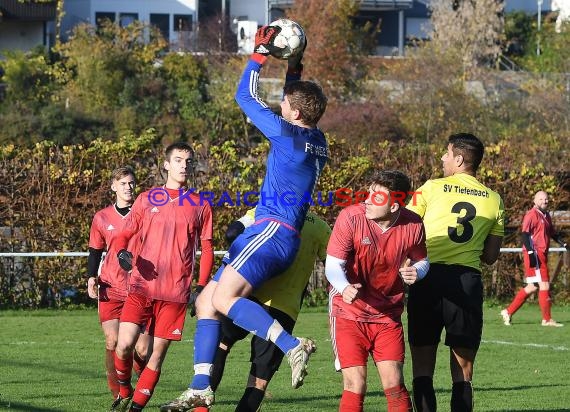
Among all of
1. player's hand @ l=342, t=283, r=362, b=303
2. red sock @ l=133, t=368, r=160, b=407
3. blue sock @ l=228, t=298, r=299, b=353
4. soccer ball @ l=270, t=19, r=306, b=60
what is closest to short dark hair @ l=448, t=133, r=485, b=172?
soccer ball @ l=270, t=19, r=306, b=60

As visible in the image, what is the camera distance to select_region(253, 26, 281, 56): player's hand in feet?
23.6

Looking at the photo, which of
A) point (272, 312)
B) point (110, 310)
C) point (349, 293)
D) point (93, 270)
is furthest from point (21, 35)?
point (349, 293)

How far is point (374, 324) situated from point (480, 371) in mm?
4783

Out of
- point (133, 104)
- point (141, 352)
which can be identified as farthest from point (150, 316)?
point (133, 104)

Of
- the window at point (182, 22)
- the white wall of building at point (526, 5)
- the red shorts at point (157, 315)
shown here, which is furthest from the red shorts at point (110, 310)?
the white wall of building at point (526, 5)

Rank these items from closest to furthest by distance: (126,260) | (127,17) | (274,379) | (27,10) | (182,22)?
(126,260) → (274,379) → (27,10) → (127,17) → (182,22)

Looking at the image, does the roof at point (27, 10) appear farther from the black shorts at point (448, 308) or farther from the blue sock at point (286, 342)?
the blue sock at point (286, 342)

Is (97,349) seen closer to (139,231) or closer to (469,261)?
(139,231)

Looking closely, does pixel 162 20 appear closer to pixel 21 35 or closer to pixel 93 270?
pixel 21 35

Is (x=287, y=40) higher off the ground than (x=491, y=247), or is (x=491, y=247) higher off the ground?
(x=287, y=40)

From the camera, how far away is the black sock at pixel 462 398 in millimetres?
7902

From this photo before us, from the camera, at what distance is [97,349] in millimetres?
13398

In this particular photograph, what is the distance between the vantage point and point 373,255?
7.18 metres

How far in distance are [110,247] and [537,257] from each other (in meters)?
8.97
